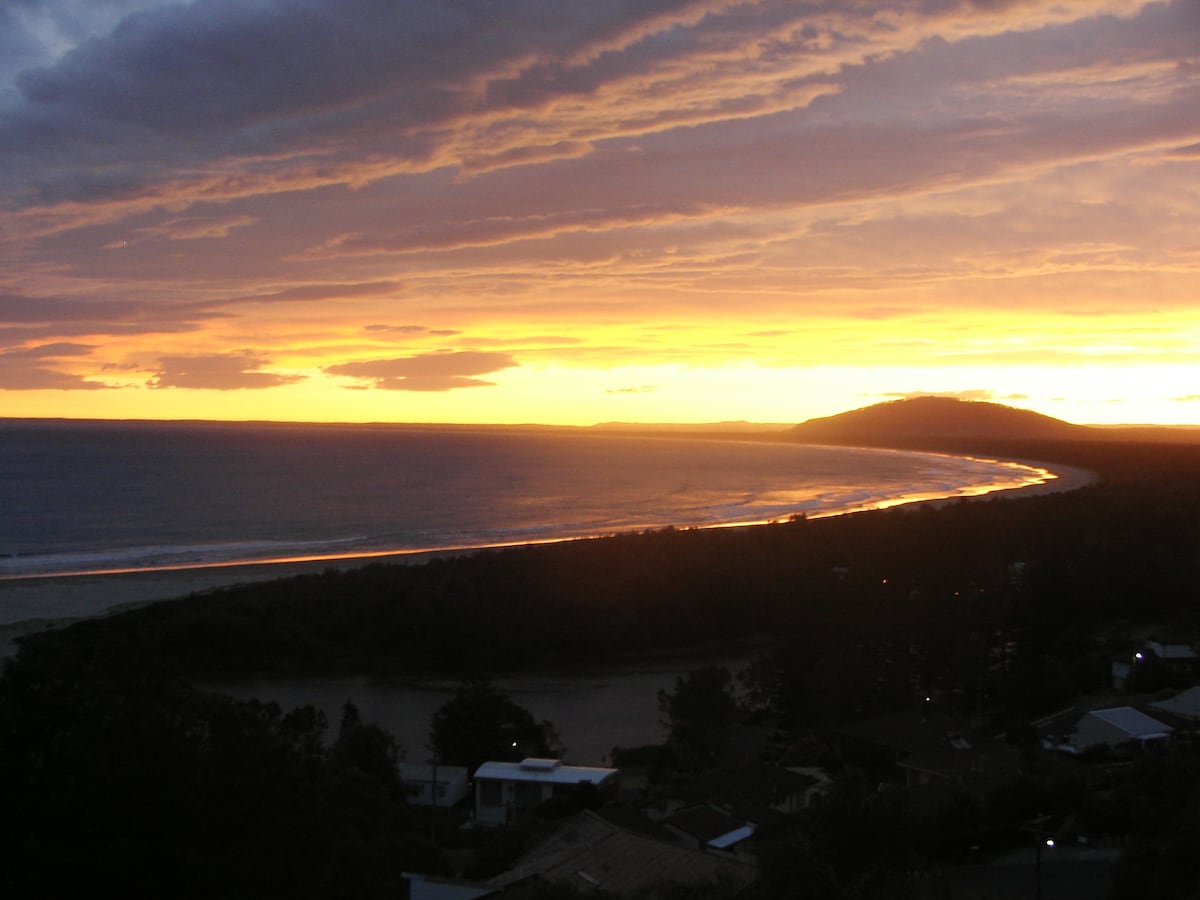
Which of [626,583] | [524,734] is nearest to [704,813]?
[524,734]

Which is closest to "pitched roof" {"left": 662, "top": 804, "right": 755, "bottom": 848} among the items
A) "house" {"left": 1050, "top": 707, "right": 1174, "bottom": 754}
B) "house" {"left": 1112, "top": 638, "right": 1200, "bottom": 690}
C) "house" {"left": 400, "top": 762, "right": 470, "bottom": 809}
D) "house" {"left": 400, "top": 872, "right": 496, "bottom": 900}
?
"house" {"left": 400, "top": 872, "right": 496, "bottom": 900}

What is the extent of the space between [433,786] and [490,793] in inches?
41.4

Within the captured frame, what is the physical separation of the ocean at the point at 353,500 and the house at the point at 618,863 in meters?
23.0

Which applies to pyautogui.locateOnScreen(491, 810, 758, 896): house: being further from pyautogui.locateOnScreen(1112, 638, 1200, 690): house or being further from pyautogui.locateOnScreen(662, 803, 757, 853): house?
pyautogui.locateOnScreen(1112, 638, 1200, 690): house

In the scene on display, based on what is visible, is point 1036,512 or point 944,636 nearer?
point 944,636

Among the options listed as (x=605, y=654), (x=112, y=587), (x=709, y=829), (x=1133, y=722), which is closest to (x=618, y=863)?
(x=709, y=829)

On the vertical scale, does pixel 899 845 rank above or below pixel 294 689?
above

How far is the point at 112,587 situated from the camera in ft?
110

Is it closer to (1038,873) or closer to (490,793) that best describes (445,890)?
(1038,873)

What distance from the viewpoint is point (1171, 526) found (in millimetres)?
42531

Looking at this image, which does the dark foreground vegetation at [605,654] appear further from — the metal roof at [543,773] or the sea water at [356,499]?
the sea water at [356,499]

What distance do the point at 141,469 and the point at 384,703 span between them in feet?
232

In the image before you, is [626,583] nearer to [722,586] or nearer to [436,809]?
[722,586]

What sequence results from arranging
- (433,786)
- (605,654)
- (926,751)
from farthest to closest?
1. (605,654)
2. (926,751)
3. (433,786)
